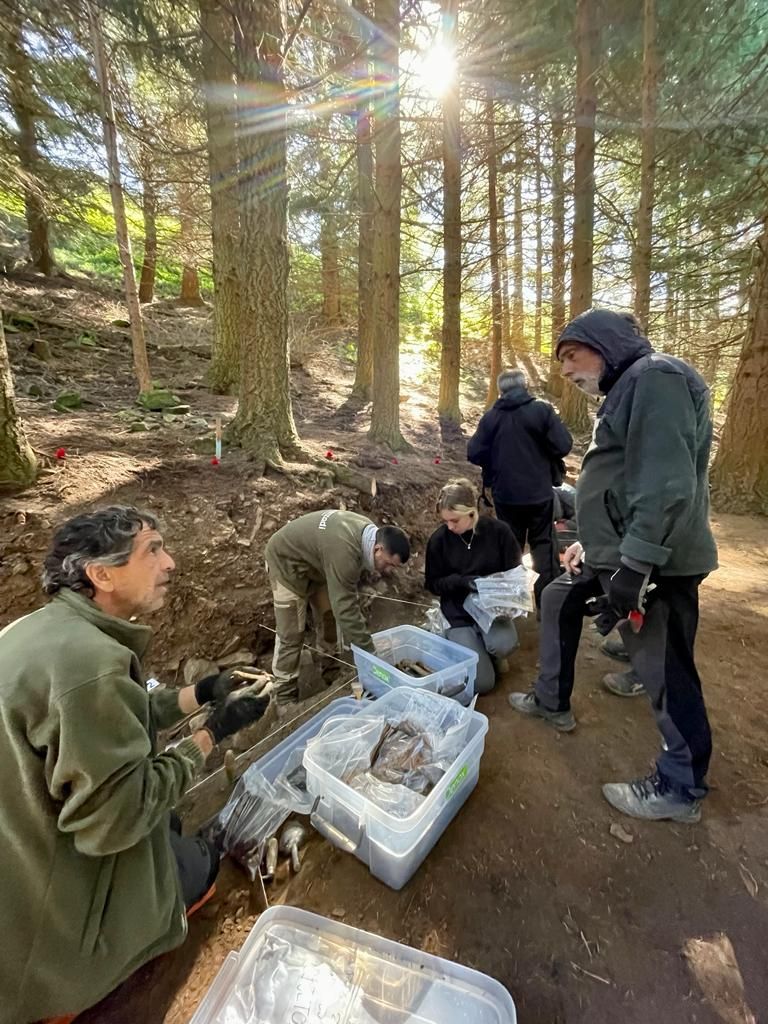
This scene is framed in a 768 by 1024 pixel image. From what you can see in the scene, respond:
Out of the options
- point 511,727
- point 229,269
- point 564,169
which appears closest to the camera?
point 511,727

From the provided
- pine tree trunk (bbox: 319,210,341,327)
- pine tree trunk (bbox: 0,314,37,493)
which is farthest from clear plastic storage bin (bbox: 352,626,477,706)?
pine tree trunk (bbox: 319,210,341,327)

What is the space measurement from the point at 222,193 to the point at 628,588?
294 inches

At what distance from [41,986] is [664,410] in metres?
2.56

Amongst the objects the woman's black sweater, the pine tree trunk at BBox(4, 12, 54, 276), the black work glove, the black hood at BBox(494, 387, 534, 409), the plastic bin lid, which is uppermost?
the pine tree trunk at BBox(4, 12, 54, 276)

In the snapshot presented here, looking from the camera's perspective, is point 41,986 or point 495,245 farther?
point 495,245

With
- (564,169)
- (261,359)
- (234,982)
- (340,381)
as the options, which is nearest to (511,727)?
(234,982)

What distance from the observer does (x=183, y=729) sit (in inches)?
126

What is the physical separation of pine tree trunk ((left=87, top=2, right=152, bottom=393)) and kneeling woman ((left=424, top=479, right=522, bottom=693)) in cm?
472

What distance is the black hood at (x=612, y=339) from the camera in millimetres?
1798

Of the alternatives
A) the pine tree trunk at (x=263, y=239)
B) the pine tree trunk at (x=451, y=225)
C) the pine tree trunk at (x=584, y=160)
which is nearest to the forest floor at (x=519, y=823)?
the pine tree trunk at (x=263, y=239)

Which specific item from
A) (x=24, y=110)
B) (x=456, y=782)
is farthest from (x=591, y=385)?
(x=24, y=110)

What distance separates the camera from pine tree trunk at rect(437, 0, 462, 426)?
23.2 feet

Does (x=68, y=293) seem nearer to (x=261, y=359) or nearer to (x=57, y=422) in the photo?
(x=57, y=422)

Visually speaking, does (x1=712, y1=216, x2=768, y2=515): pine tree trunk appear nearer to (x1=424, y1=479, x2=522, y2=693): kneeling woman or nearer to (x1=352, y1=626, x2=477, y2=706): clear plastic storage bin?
(x1=424, y1=479, x2=522, y2=693): kneeling woman
